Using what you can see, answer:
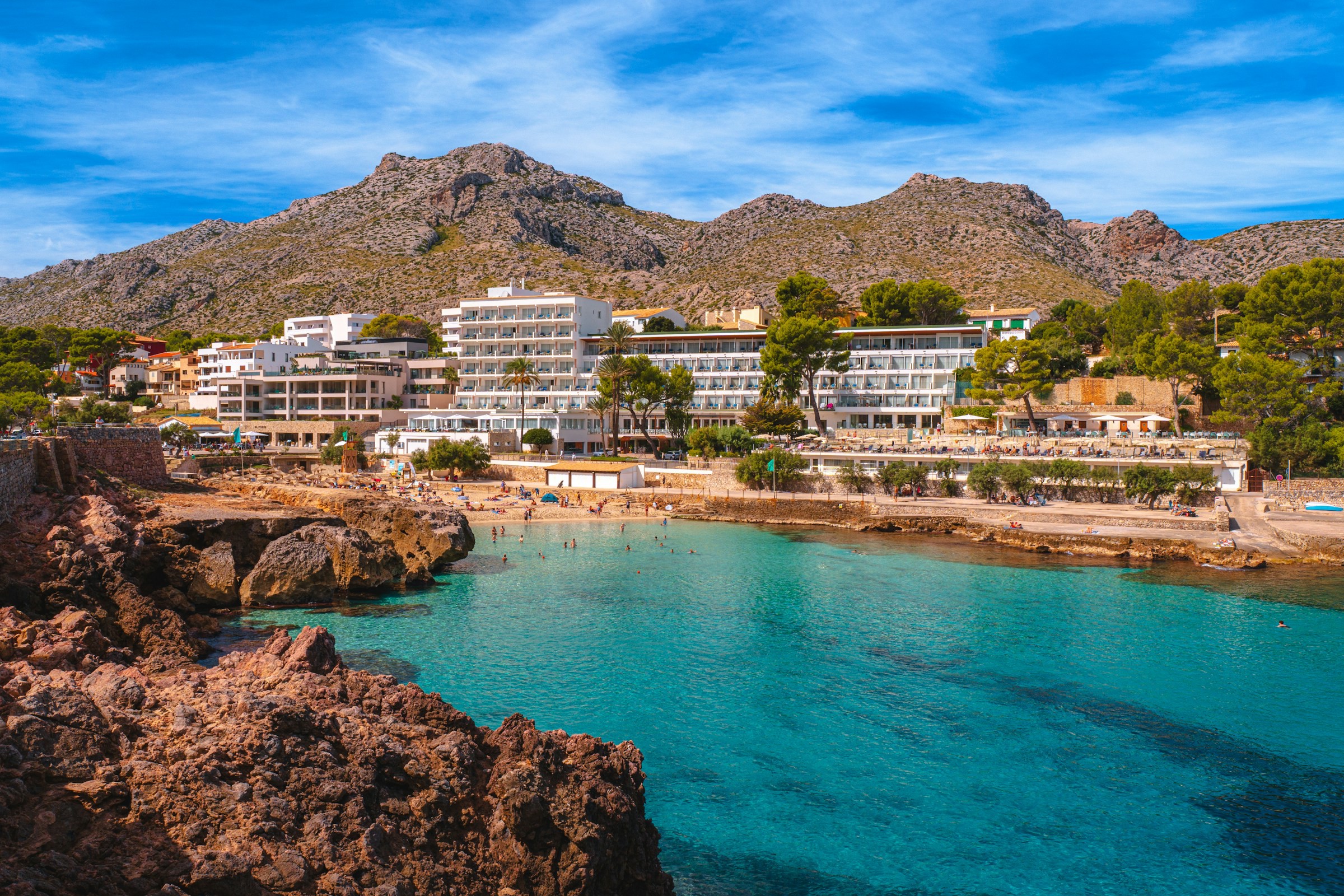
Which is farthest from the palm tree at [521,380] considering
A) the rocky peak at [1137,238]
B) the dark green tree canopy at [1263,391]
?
the rocky peak at [1137,238]

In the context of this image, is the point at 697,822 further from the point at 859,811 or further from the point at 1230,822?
the point at 1230,822

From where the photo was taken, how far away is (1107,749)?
19281mm

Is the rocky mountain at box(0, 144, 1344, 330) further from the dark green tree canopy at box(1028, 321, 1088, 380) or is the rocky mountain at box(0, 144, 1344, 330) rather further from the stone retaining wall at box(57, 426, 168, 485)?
the stone retaining wall at box(57, 426, 168, 485)

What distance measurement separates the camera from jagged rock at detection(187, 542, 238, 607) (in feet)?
95.1

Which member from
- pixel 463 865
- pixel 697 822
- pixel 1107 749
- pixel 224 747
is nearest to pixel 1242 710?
pixel 1107 749

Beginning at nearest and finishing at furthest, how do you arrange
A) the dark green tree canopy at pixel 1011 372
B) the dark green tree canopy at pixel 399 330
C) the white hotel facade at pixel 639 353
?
the dark green tree canopy at pixel 1011 372 < the white hotel facade at pixel 639 353 < the dark green tree canopy at pixel 399 330

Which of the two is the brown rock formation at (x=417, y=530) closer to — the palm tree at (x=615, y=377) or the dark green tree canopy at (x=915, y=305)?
the palm tree at (x=615, y=377)

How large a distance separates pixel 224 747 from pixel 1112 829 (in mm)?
→ 15254

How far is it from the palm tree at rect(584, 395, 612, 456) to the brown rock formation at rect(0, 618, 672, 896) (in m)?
66.6

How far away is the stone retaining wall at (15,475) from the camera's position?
976 inches

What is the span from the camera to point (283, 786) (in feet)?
32.9

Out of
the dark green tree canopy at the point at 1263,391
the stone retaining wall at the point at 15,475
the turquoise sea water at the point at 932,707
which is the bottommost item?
the turquoise sea water at the point at 932,707

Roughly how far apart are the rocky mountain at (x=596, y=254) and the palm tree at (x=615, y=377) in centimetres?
4981

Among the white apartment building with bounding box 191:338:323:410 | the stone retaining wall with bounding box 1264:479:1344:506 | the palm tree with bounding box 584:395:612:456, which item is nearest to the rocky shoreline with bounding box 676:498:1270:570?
the stone retaining wall with bounding box 1264:479:1344:506
